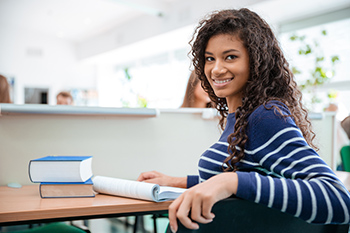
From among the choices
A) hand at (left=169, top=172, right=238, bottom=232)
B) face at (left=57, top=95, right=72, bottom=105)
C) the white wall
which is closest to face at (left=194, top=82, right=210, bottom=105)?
hand at (left=169, top=172, right=238, bottom=232)

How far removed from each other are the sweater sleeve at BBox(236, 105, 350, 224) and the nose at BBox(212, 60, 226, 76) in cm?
24

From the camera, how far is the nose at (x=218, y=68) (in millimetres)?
999

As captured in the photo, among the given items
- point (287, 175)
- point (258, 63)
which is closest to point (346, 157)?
point (258, 63)

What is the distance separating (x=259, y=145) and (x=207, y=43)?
41 cm

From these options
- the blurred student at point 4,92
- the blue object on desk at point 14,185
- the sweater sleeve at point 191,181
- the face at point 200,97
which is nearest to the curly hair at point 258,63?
the sweater sleeve at point 191,181

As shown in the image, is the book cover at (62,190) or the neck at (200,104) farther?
the neck at (200,104)

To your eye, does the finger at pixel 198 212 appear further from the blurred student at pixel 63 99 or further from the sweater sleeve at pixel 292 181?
the blurred student at pixel 63 99

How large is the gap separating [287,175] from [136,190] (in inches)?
19.6

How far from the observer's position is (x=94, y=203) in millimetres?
1024

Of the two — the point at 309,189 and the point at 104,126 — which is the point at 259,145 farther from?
the point at 104,126

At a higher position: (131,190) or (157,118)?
(157,118)

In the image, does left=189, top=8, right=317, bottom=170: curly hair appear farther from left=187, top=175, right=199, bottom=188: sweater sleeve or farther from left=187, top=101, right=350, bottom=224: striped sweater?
left=187, top=175, right=199, bottom=188: sweater sleeve

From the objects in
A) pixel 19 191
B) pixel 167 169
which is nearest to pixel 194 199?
pixel 19 191

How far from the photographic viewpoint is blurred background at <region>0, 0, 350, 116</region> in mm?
5352
